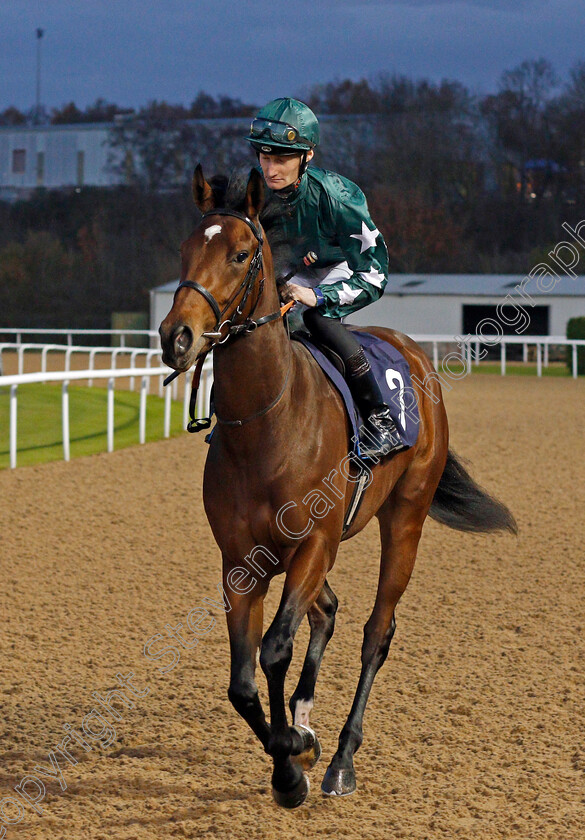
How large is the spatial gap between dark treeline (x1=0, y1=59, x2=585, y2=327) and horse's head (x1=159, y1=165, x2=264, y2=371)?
116 ft

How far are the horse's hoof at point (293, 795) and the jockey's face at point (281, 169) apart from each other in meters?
1.86

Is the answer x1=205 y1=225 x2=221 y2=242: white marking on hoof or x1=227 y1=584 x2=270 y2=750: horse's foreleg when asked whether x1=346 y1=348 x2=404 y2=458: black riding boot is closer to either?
x1=227 y1=584 x2=270 y2=750: horse's foreleg

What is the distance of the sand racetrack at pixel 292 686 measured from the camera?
3.21 meters

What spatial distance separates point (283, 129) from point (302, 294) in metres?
0.52

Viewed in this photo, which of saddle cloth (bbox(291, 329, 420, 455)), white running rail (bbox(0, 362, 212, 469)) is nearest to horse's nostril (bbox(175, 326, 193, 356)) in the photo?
saddle cloth (bbox(291, 329, 420, 455))

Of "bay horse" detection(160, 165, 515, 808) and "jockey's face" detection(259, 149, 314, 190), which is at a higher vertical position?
"jockey's face" detection(259, 149, 314, 190)

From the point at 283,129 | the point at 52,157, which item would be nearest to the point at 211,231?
the point at 283,129

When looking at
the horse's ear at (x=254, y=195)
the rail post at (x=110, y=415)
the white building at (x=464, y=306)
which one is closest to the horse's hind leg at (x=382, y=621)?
the horse's ear at (x=254, y=195)

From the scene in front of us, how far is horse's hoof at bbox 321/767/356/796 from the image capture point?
338cm

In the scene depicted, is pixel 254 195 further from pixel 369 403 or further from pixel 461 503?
pixel 461 503

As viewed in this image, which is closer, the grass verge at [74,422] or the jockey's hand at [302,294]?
the jockey's hand at [302,294]

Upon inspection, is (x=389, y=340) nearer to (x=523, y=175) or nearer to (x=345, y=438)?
(x=345, y=438)

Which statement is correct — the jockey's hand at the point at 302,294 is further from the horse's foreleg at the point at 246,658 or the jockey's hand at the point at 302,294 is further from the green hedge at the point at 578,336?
the green hedge at the point at 578,336

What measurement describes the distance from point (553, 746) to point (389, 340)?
1710mm
